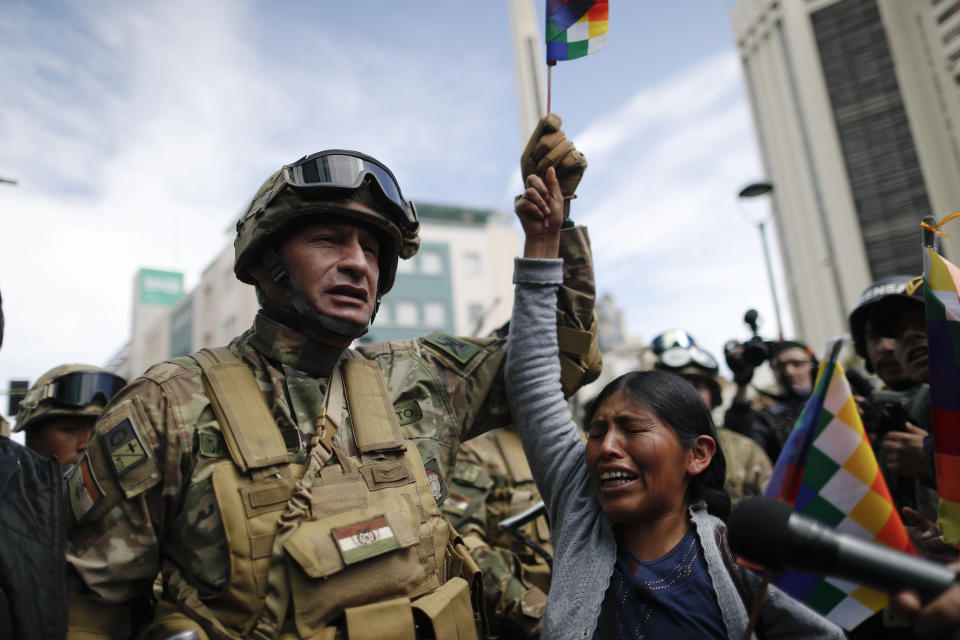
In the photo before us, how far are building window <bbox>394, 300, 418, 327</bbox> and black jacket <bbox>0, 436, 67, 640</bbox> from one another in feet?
116

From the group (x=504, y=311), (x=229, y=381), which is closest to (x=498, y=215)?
(x=504, y=311)

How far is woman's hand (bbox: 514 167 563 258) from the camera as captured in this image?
7.86ft

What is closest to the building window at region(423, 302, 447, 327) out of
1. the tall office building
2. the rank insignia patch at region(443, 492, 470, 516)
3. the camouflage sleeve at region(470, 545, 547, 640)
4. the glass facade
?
the tall office building

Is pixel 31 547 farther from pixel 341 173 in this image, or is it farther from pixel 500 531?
pixel 500 531

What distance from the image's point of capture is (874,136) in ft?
81.2

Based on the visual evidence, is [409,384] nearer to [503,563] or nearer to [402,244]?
[402,244]

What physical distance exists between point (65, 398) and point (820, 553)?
4.07 meters

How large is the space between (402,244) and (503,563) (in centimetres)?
177

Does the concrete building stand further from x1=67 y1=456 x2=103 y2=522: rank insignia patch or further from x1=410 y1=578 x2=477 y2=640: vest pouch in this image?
x1=410 y1=578 x2=477 y2=640: vest pouch

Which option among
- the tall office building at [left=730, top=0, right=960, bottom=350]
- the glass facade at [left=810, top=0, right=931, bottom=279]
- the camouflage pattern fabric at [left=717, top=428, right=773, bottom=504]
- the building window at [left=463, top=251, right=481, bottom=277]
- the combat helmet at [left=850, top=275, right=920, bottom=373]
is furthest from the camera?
the building window at [left=463, top=251, right=481, bottom=277]

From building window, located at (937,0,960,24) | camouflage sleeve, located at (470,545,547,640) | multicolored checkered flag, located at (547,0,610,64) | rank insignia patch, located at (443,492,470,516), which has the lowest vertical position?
camouflage sleeve, located at (470,545,547,640)

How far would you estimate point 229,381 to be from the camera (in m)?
2.14

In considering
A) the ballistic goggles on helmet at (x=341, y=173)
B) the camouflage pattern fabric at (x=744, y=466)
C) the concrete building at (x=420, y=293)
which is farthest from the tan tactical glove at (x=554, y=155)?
the concrete building at (x=420, y=293)

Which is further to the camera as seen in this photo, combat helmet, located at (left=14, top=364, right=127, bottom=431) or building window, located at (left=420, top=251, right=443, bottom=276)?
building window, located at (left=420, top=251, right=443, bottom=276)
